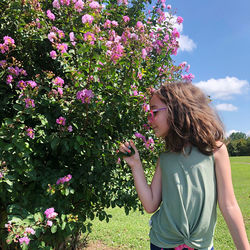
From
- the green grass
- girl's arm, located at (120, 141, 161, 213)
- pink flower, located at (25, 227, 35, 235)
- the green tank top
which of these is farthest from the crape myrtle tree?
the green grass

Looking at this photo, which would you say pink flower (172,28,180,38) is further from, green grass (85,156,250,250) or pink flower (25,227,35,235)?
green grass (85,156,250,250)

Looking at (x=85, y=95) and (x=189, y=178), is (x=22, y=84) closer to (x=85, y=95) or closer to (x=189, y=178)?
(x=85, y=95)

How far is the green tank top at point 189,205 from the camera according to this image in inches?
50.9

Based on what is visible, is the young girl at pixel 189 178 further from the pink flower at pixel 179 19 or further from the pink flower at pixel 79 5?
the pink flower at pixel 179 19

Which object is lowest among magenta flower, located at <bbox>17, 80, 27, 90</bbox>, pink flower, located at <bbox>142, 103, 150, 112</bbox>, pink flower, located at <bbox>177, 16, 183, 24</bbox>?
pink flower, located at <bbox>142, 103, 150, 112</bbox>

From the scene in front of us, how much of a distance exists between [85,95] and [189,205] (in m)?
0.93

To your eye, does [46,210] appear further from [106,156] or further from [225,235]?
[225,235]

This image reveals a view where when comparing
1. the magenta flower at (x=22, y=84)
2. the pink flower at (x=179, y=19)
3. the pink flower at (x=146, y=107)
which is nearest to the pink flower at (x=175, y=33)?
the pink flower at (x=179, y=19)

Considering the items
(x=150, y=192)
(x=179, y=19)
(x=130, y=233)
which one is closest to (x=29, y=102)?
(x=150, y=192)

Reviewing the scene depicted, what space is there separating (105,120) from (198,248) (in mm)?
1002

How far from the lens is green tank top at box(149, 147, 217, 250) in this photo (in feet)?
4.24

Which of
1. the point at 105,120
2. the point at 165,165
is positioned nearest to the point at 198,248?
the point at 165,165

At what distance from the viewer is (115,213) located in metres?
6.97

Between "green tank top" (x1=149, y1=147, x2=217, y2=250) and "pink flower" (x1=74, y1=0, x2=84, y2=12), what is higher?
"pink flower" (x1=74, y1=0, x2=84, y2=12)
